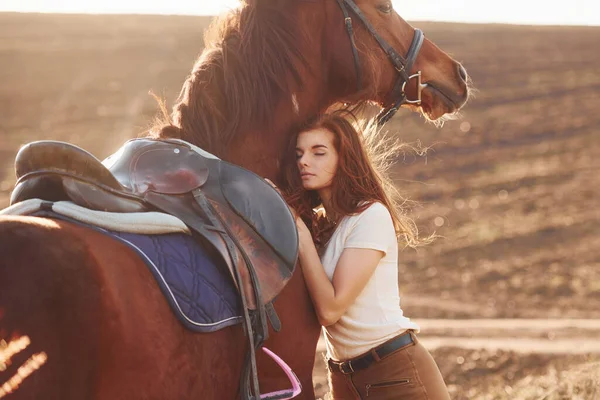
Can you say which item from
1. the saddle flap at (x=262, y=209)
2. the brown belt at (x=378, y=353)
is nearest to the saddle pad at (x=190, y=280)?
the saddle flap at (x=262, y=209)

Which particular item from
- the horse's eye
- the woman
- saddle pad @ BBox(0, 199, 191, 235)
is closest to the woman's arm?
the woman

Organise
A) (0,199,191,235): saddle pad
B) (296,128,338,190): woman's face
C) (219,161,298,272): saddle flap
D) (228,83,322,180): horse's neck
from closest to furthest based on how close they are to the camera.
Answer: (0,199,191,235): saddle pad, (219,161,298,272): saddle flap, (228,83,322,180): horse's neck, (296,128,338,190): woman's face

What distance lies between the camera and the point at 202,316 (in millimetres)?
2166

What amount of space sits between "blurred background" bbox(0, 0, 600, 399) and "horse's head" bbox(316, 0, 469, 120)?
726 mm

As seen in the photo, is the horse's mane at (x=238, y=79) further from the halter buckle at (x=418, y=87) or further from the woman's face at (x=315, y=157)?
the halter buckle at (x=418, y=87)

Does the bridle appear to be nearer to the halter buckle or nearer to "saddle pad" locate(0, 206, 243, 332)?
the halter buckle

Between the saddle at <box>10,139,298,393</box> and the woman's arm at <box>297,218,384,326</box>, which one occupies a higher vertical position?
the saddle at <box>10,139,298,393</box>

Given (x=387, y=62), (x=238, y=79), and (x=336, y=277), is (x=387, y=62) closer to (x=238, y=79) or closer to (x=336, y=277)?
(x=238, y=79)

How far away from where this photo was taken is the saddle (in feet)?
7.09

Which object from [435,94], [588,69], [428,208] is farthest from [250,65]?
[588,69]

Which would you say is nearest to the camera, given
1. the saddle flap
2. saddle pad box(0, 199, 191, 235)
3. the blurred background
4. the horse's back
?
the horse's back

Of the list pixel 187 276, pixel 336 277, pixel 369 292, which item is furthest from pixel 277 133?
pixel 187 276

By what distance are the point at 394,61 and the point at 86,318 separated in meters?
1.85

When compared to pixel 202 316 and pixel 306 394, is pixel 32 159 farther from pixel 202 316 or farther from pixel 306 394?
pixel 306 394
